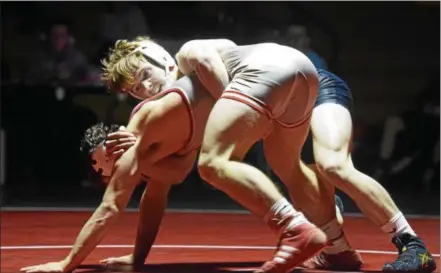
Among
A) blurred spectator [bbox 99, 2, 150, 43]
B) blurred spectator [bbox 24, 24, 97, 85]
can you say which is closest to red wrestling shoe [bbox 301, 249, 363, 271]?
blurred spectator [bbox 99, 2, 150, 43]

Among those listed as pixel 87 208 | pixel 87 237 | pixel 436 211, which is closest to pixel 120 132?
pixel 87 237

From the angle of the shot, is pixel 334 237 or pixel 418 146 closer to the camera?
pixel 334 237

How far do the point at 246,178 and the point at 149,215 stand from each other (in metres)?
0.67

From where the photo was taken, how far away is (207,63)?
131 inches

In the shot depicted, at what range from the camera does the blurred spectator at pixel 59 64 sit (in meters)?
7.46

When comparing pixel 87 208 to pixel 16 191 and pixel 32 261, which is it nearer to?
pixel 16 191

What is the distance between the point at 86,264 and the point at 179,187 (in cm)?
365

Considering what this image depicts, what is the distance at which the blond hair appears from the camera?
3.53m

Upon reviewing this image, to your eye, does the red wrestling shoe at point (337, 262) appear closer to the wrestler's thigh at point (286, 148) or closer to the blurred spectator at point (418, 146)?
the wrestler's thigh at point (286, 148)

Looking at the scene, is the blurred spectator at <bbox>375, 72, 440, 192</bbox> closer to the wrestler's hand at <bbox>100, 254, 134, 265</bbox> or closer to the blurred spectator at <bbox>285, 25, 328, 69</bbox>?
the blurred spectator at <bbox>285, 25, 328, 69</bbox>

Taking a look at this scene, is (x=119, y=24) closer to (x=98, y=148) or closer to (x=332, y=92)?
(x=332, y=92)

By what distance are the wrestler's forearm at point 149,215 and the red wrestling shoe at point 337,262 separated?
558 millimetres

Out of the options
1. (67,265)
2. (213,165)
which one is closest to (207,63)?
(213,165)

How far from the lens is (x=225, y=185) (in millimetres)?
3213
